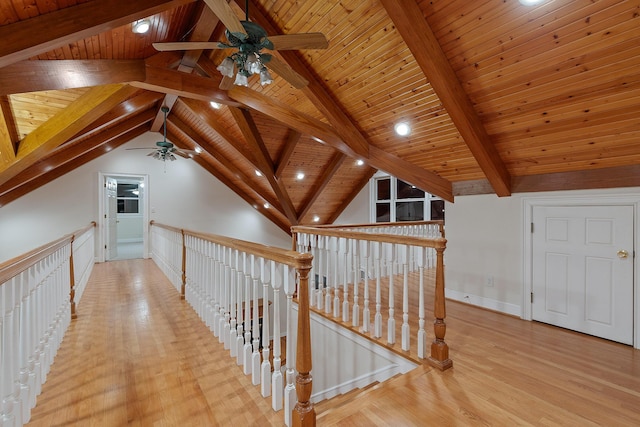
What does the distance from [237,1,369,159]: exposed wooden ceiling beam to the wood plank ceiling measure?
0.06 feet

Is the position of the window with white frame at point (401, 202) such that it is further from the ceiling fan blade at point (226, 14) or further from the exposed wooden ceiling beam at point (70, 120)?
the exposed wooden ceiling beam at point (70, 120)

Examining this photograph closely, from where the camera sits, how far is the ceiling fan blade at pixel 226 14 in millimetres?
1818

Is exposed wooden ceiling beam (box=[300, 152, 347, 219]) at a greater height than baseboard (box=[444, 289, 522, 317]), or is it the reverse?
exposed wooden ceiling beam (box=[300, 152, 347, 219])

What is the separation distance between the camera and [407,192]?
7.31 metres

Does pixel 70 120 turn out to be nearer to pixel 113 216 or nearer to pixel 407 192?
pixel 113 216

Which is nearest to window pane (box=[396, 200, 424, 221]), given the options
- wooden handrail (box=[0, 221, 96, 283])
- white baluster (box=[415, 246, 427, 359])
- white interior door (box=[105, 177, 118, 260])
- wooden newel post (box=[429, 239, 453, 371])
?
white baluster (box=[415, 246, 427, 359])

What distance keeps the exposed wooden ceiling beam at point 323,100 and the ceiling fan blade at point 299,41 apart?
47.9 inches

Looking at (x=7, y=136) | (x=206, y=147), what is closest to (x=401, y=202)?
(x=206, y=147)

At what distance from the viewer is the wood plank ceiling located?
2.08 metres

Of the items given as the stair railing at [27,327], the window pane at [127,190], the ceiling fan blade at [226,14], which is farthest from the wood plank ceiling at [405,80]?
the window pane at [127,190]

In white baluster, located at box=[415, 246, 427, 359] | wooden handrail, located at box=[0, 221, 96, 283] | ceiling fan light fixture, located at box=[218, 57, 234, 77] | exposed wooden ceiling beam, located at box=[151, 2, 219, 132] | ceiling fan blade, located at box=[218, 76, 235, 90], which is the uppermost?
exposed wooden ceiling beam, located at box=[151, 2, 219, 132]

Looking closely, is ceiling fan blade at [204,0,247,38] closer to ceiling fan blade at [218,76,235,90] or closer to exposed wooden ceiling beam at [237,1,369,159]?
ceiling fan blade at [218,76,235,90]

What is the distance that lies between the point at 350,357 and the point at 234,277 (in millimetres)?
1572

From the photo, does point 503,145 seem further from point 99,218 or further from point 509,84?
point 99,218
